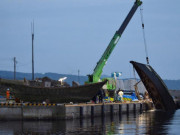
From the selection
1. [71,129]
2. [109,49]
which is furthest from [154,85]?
[71,129]

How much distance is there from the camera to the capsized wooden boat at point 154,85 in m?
63.8

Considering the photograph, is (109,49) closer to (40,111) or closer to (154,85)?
(154,85)

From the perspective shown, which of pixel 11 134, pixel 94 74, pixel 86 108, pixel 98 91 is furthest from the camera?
pixel 94 74

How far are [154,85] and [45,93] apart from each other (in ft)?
65.3

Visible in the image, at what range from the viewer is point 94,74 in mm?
63656

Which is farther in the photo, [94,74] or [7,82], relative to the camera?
[94,74]

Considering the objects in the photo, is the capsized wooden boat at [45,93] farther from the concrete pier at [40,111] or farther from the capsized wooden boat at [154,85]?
the capsized wooden boat at [154,85]

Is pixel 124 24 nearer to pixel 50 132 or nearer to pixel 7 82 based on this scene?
pixel 7 82

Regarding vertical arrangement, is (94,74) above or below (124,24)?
below

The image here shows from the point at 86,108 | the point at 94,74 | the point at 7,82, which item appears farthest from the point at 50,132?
the point at 94,74

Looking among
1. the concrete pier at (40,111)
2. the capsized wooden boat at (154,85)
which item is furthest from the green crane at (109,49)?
the concrete pier at (40,111)

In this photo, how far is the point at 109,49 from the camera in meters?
65.8

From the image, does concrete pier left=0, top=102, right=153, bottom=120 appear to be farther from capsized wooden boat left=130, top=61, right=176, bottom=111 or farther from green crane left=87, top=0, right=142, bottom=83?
capsized wooden boat left=130, top=61, right=176, bottom=111

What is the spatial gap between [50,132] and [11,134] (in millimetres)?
3112
